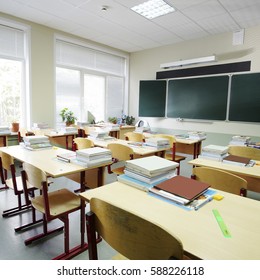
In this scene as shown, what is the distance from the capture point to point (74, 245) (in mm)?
1976

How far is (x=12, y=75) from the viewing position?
479 cm

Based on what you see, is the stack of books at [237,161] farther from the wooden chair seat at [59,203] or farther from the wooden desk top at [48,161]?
the wooden chair seat at [59,203]

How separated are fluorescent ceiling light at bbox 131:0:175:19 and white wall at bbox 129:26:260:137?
175 centimetres

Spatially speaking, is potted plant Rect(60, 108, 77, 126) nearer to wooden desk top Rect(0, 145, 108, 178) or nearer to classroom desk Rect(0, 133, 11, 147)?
classroom desk Rect(0, 133, 11, 147)

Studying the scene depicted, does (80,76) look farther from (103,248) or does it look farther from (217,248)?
(217,248)

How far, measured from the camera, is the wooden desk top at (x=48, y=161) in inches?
74.3

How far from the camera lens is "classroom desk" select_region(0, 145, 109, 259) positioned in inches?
72.7

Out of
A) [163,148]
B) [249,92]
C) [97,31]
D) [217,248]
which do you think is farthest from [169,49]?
[217,248]

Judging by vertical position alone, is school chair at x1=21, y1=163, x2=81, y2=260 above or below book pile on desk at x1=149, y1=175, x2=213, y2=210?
below

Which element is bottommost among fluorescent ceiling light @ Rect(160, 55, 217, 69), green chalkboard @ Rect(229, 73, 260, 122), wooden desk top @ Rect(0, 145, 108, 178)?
wooden desk top @ Rect(0, 145, 108, 178)

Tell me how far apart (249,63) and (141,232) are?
5216 mm

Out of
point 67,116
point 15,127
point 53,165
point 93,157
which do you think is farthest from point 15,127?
point 93,157

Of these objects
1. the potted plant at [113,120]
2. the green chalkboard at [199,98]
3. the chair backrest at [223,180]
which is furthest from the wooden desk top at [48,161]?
the green chalkboard at [199,98]

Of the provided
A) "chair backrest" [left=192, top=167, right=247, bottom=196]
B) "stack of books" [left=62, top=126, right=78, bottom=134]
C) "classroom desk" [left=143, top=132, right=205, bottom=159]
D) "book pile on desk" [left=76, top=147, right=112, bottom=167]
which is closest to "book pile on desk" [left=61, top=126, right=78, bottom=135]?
"stack of books" [left=62, top=126, right=78, bottom=134]
